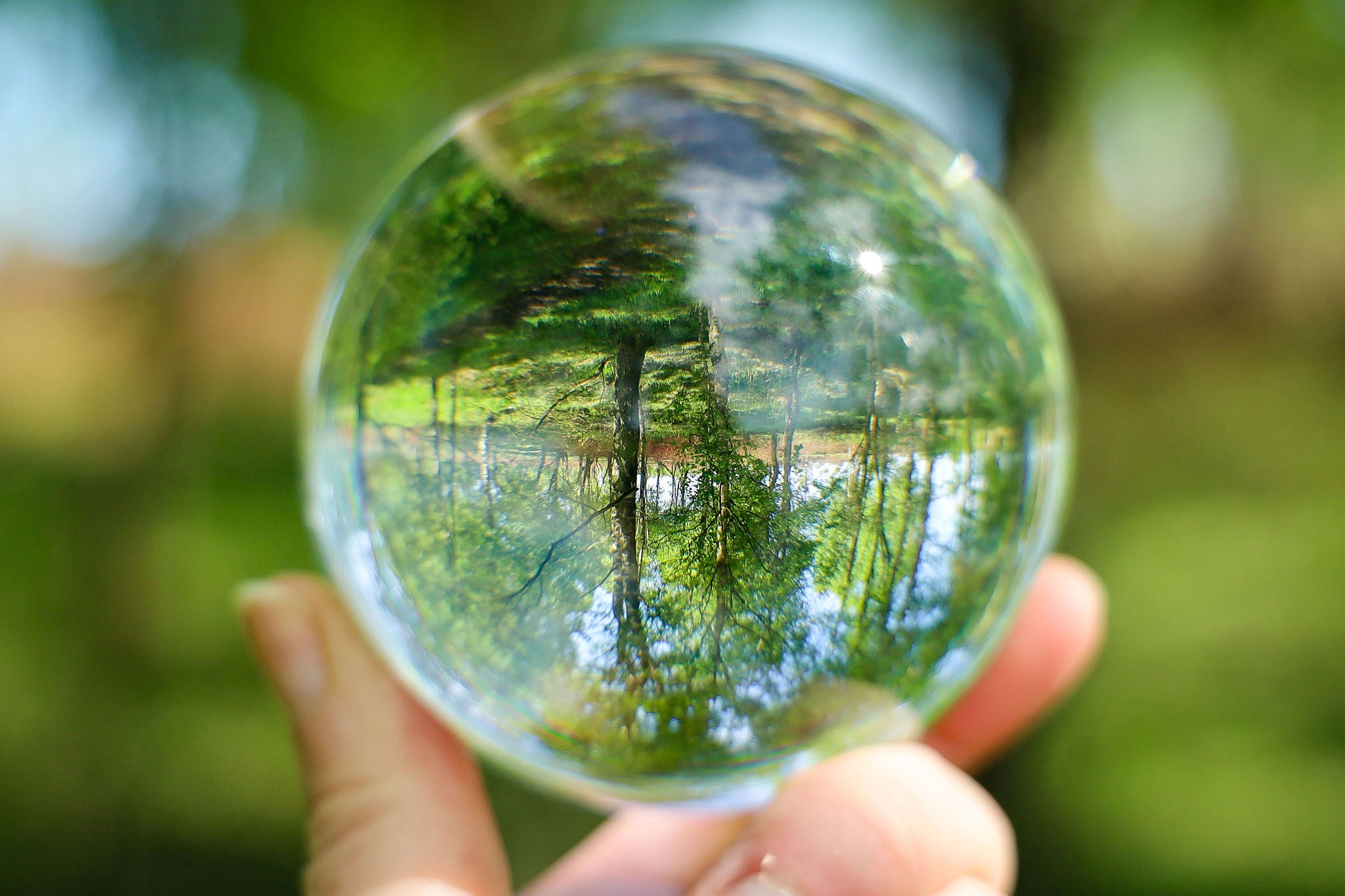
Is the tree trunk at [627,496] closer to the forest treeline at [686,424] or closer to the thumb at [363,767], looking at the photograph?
the forest treeline at [686,424]

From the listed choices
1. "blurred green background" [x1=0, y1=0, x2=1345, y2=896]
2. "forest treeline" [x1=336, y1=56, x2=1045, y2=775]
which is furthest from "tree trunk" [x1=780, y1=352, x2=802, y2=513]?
"blurred green background" [x1=0, y1=0, x2=1345, y2=896]

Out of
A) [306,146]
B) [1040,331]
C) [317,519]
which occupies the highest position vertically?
[306,146]

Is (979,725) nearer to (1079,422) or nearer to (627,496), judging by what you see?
(627,496)

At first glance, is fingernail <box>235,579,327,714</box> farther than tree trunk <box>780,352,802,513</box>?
Yes

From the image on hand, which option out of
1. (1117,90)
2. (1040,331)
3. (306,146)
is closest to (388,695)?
(1040,331)

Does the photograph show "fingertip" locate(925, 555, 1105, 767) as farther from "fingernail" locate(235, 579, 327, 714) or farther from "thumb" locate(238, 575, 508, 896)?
"fingernail" locate(235, 579, 327, 714)

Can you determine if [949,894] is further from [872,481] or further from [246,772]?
[246,772]

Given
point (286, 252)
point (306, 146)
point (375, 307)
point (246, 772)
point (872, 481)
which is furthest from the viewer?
point (286, 252)
